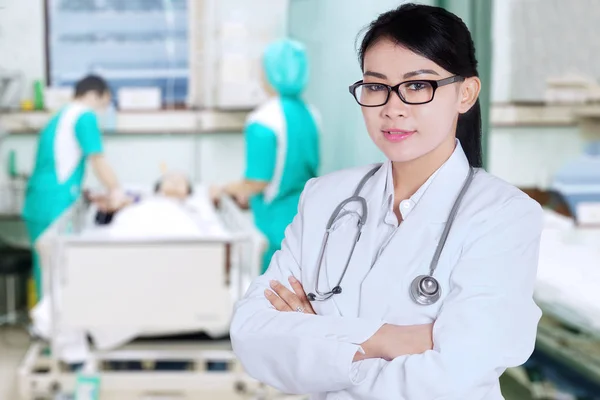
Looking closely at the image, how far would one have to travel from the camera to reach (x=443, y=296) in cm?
85

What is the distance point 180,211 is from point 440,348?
2351mm

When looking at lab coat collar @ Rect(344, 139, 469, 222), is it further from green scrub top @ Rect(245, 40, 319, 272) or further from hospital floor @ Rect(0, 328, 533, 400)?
hospital floor @ Rect(0, 328, 533, 400)

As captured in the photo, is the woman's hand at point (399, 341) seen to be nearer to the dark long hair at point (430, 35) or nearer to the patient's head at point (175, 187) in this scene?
the dark long hair at point (430, 35)

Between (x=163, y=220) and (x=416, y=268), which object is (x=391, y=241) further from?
(x=163, y=220)

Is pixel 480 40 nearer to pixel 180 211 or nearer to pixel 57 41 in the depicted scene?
pixel 180 211

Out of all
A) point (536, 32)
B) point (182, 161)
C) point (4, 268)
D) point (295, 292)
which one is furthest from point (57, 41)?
point (295, 292)

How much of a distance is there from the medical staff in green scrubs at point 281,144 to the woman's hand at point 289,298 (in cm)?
156

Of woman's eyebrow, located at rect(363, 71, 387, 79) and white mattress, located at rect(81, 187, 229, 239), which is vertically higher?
woman's eyebrow, located at rect(363, 71, 387, 79)

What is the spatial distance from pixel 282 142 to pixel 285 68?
0.28 m

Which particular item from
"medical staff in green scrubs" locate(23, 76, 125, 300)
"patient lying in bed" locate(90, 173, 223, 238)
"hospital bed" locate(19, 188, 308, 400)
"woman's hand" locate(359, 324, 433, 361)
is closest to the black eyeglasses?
"woman's hand" locate(359, 324, 433, 361)

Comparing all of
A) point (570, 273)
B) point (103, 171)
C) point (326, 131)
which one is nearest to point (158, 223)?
point (103, 171)

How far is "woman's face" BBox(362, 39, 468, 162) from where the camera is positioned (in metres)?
0.85

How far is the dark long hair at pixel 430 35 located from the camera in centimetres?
85

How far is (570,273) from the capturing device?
7.09 feet
